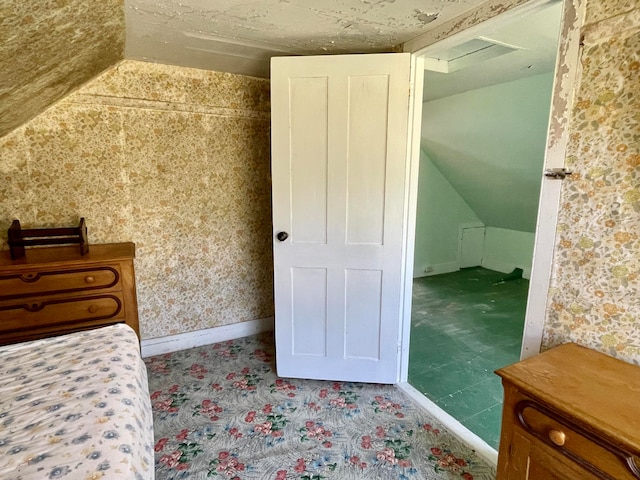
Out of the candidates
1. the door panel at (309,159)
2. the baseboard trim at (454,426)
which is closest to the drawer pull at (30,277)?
the door panel at (309,159)

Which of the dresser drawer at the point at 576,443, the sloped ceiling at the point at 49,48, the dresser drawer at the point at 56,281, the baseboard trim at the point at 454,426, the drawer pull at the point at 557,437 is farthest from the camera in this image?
the dresser drawer at the point at 56,281

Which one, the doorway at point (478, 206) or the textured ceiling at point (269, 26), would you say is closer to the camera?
the textured ceiling at point (269, 26)

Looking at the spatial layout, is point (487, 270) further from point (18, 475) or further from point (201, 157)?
point (18, 475)

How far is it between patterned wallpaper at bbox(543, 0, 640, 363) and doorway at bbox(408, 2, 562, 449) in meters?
0.37

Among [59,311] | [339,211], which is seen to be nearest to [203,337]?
[59,311]

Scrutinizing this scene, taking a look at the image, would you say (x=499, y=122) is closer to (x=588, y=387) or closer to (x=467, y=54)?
(x=467, y=54)

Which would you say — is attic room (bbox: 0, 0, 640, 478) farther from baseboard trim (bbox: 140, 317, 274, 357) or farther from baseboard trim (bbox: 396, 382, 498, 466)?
baseboard trim (bbox: 396, 382, 498, 466)

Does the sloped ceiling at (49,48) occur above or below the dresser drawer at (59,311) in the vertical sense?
above

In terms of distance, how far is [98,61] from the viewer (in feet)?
6.50

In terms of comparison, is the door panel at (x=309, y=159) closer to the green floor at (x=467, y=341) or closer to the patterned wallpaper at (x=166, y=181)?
the patterned wallpaper at (x=166, y=181)

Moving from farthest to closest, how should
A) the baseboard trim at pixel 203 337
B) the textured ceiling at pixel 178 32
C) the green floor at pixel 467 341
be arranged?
1. the baseboard trim at pixel 203 337
2. the green floor at pixel 467 341
3. the textured ceiling at pixel 178 32

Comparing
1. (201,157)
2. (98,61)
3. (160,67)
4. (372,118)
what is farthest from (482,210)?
(98,61)

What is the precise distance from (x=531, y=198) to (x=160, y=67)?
3924mm

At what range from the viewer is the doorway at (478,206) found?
2.17 m
